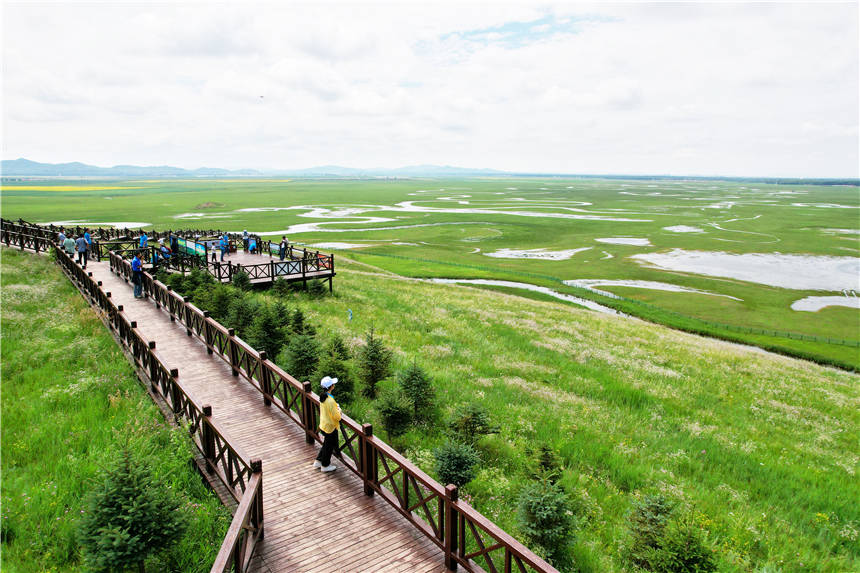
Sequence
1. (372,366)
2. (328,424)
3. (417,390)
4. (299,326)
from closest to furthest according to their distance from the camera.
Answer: (328,424), (417,390), (372,366), (299,326)

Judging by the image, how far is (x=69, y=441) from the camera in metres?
11.9

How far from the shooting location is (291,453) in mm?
11250

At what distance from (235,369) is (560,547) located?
11.0 m

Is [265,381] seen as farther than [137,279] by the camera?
No

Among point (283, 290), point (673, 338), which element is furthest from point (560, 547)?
point (673, 338)

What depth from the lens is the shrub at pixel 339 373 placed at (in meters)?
15.7

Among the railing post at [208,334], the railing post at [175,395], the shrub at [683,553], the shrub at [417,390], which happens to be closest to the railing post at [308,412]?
the railing post at [175,395]

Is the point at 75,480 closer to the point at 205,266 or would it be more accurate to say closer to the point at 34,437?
the point at 34,437

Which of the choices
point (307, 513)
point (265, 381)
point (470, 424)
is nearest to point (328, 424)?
point (307, 513)

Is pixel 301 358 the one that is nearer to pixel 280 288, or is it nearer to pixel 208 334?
pixel 208 334

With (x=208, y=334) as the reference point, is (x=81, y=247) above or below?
above

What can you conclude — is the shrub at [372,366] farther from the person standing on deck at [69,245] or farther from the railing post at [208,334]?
the person standing on deck at [69,245]

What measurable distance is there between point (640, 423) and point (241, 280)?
2264cm

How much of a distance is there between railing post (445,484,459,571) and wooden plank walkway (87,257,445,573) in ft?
0.68
